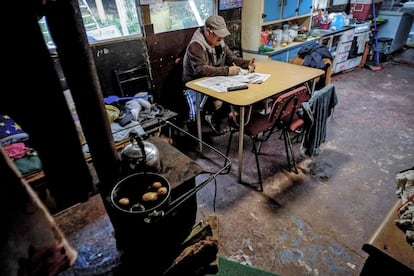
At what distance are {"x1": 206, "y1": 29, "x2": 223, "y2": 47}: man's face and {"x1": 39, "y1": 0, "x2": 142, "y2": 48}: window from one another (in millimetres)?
770

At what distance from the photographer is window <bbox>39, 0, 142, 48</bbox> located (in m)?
2.47

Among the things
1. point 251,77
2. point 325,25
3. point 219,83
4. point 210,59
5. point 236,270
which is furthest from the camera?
point 325,25

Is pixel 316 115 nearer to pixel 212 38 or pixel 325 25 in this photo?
pixel 212 38

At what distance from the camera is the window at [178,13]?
2.82 meters

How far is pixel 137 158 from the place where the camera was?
1088 mm

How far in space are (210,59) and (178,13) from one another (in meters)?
0.75

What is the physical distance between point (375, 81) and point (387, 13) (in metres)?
1.99

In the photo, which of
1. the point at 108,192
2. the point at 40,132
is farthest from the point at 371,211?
the point at 40,132

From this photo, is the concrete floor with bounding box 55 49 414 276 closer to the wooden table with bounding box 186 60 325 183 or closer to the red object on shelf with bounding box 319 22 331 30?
the wooden table with bounding box 186 60 325 183

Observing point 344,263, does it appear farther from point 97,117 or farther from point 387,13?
point 387,13

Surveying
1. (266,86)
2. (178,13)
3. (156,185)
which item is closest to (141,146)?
(156,185)

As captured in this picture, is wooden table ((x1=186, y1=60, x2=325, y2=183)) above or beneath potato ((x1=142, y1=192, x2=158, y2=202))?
beneath

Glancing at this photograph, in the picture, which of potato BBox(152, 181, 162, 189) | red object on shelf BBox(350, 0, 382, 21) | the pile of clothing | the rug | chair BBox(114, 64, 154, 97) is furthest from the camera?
red object on shelf BBox(350, 0, 382, 21)

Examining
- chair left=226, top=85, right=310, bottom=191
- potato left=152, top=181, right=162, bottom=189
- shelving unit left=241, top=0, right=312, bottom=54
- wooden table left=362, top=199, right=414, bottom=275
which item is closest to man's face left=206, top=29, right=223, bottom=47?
chair left=226, top=85, right=310, bottom=191
